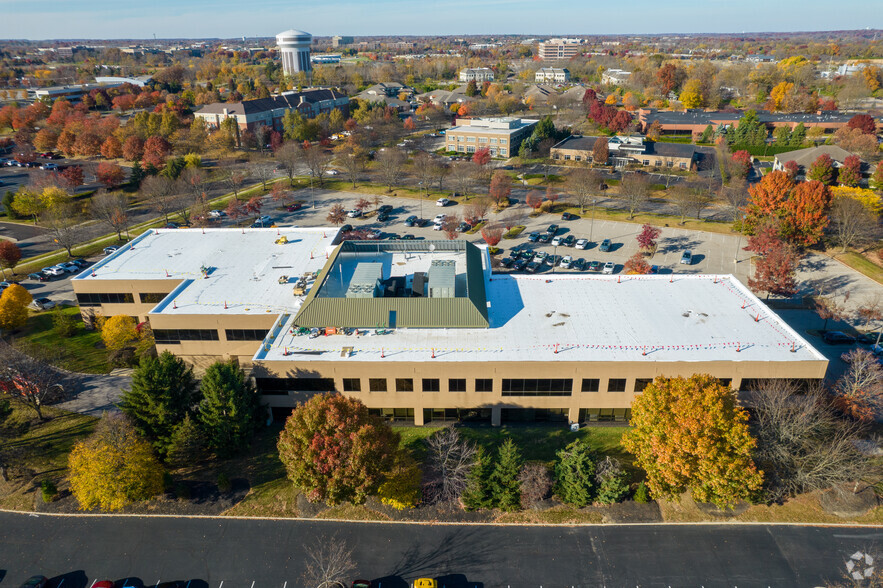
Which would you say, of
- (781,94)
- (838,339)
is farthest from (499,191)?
(781,94)

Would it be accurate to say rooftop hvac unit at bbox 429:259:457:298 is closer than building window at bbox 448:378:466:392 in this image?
No

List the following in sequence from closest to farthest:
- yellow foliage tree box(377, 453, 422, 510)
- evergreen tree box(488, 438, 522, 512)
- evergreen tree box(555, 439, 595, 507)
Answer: yellow foliage tree box(377, 453, 422, 510)
evergreen tree box(488, 438, 522, 512)
evergreen tree box(555, 439, 595, 507)

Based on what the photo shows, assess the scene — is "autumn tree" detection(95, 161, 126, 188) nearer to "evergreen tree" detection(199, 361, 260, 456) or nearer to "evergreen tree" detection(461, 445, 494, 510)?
"evergreen tree" detection(199, 361, 260, 456)

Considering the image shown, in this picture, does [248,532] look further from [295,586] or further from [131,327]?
[131,327]

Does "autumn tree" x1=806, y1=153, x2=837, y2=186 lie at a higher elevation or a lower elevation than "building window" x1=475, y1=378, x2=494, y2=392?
higher

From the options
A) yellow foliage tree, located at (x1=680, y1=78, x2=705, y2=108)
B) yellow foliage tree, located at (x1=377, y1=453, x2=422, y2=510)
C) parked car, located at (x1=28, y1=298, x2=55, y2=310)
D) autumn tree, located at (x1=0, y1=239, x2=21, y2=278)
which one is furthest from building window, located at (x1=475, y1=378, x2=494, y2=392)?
yellow foliage tree, located at (x1=680, y1=78, x2=705, y2=108)

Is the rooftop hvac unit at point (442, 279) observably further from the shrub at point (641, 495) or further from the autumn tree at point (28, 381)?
the autumn tree at point (28, 381)

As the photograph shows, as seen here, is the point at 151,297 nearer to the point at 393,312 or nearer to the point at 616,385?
the point at 393,312
